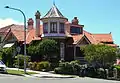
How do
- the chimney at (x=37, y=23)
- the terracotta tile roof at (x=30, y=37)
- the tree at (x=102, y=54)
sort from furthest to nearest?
the chimney at (x=37, y=23) → the terracotta tile roof at (x=30, y=37) → the tree at (x=102, y=54)

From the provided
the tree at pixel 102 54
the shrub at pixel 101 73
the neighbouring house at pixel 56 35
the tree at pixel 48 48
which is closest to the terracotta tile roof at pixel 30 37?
the neighbouring house at pixel 56 35

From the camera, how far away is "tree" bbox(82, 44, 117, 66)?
40.9 m

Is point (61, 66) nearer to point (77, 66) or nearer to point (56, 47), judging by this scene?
point (77, 66)

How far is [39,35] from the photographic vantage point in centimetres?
5138

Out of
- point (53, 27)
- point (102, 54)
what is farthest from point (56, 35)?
point (102, 54)

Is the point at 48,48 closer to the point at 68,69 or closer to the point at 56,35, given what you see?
the point at 56,35

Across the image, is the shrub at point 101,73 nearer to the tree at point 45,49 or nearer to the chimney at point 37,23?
the tree at point 45,49

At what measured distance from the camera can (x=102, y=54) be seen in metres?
41.0

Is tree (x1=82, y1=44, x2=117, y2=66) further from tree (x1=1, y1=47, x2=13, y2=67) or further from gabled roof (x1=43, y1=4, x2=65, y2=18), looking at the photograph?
tree (x1=1, y1=47, x2=13, y2=67)

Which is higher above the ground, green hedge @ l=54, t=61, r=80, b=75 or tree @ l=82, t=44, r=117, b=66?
tree @ l=82, t=44, r=117, b=66

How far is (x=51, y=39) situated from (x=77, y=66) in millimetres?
8946

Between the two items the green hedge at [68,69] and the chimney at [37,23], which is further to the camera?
the chimney at [37,23]

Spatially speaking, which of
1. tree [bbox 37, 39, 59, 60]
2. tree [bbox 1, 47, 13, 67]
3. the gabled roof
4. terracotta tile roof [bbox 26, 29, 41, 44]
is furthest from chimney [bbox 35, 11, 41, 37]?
tree [bbox 37, 39, 59, 60]

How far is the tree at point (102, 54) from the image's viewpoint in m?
40.9
